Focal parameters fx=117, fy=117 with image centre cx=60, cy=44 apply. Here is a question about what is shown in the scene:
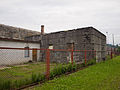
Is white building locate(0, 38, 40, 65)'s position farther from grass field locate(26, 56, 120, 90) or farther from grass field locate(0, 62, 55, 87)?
grass field locate(26, 56, 120, 90)

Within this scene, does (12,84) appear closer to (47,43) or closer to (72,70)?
(72,70)

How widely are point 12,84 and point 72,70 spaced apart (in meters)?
4.41

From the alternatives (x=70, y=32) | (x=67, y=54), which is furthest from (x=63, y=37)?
(x=67, y=54)

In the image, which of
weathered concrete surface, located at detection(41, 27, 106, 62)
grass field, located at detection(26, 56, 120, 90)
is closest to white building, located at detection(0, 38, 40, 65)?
weathered concrete surface, located at detection(41, 27, 106, 62)

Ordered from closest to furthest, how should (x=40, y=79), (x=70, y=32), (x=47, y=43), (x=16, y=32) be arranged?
(x=40, y=79) → (x=70, y=32) → (x=47, y=43) → (x=16, y=32)

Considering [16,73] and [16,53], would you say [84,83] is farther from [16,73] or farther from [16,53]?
[16,53]

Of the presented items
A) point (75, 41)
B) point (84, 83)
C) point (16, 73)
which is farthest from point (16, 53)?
point (84, 83)

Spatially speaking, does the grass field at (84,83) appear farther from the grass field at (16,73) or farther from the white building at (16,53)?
the white building at (16,53)

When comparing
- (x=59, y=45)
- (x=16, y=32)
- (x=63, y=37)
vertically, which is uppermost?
(x=16, y=32)

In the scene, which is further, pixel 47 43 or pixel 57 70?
pixel 47 43

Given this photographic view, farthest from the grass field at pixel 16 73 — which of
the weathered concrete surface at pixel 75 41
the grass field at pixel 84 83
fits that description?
the weathered concrete surface at pixel 75 41

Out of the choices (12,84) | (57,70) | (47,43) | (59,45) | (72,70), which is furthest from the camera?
(47,43)

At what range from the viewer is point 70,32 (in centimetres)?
1346

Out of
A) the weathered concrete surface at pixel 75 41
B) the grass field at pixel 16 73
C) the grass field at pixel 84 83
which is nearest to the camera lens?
the grass field at pixel 84 83
